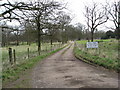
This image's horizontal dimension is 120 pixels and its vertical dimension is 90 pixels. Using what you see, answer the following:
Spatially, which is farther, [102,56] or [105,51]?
[105,51]

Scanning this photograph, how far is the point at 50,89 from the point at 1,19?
30.8ft

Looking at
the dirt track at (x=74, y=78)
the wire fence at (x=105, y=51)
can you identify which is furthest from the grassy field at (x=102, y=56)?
the dirt track at (x=74, y=78)

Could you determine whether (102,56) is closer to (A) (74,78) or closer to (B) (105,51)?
(B) (105,51)

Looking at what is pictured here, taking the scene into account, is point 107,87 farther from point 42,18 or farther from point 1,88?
point 42,18

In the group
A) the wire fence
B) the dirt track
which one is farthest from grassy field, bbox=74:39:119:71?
the dirt track

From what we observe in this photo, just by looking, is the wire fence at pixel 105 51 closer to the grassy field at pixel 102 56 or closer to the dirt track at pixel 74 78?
the grassy field at pixel 102 56

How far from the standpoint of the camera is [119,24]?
26.4 meters

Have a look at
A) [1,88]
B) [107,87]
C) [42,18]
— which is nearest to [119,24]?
[42,18]

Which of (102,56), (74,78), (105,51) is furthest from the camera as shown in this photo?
(105,51)

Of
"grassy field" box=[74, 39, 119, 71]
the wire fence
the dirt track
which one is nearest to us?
the dirt track

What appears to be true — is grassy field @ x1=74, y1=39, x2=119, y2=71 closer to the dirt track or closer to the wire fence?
the wire fence

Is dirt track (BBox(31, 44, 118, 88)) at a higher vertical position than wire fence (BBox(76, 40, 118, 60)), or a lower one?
lower

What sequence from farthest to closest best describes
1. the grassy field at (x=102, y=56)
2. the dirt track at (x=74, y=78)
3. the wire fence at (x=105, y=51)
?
the wire fence at (x=105, y=51)
the grassy field at (x=102, y=56)
the dirt track at (x=74, y=78)

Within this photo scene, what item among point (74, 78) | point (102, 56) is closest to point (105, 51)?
point (102, 56)
